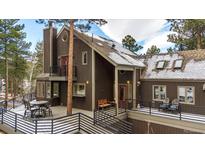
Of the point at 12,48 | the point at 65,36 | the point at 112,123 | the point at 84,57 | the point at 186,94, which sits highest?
the point at 65,36

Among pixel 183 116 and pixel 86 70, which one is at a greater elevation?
pixel 86 70

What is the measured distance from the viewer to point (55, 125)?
15.0 feet

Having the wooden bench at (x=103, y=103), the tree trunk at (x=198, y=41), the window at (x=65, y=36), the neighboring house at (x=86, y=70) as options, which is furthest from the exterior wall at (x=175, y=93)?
the window at (x=65, y=36)

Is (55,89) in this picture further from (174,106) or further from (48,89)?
(174,106)

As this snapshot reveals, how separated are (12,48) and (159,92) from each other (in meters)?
5.91

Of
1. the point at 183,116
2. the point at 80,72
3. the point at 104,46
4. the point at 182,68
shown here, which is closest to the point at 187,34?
the point at 182,68

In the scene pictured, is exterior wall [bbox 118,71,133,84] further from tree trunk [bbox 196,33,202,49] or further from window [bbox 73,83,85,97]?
tree trunk [bbox 196,33,202,49]

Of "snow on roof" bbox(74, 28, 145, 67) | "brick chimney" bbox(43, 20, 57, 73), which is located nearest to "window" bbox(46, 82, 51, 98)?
"brick chimney" bbox(43, 20, 57, 73)

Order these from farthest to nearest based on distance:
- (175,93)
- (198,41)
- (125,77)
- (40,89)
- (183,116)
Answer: (40,89)
(125,77)
(175,93)
(198,41)
(183,116)

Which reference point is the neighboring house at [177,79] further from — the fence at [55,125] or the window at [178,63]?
the fence at [55,125]

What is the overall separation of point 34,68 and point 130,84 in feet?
14.4
